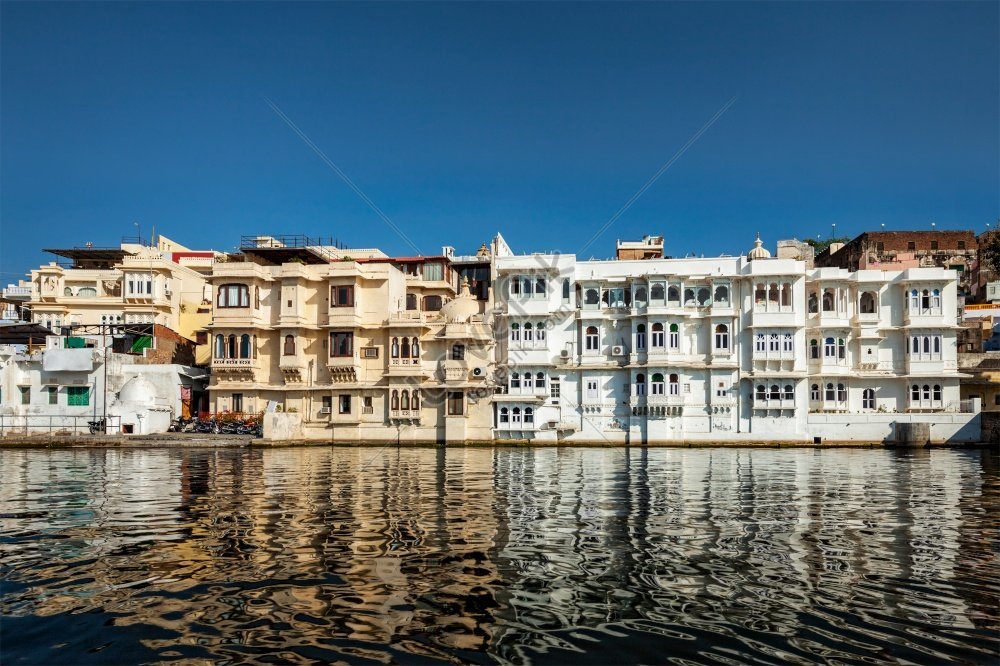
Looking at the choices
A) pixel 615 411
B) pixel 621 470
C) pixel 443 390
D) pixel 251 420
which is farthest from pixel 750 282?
pixel 251 420

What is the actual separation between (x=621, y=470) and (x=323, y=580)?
1984 cm

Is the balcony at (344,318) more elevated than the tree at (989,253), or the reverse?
the tree at (989,253)

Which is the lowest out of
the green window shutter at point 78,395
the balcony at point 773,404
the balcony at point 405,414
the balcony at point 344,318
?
the balcony at point 405,414

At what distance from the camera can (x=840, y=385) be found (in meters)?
48.8

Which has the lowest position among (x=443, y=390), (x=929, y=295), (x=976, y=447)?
(x=976, y=447)

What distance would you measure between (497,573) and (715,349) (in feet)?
131

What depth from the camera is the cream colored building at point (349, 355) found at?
48.3 metres

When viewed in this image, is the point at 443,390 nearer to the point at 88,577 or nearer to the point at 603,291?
the point at 603,291

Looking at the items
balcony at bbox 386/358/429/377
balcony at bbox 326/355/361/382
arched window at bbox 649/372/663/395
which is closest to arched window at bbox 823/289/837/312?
arched window at bbox 649/372/663/395

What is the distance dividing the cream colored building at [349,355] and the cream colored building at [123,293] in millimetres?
Answer: 7689

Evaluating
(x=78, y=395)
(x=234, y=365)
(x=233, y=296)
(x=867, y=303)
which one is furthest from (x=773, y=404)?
(x=78, y=395)

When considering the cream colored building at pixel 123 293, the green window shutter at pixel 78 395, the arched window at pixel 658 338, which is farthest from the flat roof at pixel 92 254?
the arched window at pixel 658 338

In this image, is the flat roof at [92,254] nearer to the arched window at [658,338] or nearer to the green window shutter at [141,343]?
the green window shutter at [141,343]

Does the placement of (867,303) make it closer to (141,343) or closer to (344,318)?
(344,318)
